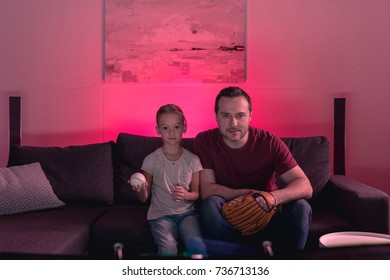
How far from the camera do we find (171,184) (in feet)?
6.75

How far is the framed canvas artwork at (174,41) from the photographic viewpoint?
3014mm

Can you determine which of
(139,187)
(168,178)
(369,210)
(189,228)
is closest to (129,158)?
(168,178)

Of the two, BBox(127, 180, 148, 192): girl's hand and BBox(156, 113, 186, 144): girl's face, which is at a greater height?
BBox(156, 113, 186, 144): girl's face

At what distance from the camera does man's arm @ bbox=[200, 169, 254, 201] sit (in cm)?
196

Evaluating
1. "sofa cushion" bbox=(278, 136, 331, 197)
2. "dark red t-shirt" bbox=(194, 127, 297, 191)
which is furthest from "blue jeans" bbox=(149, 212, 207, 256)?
"sofa cushion" bbox=(278, 136, 331, 197)

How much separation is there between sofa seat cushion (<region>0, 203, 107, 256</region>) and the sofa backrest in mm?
258

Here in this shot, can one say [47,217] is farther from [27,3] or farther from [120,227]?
[27,3]

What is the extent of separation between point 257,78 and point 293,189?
1.33m

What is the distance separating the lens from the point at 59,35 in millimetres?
3090

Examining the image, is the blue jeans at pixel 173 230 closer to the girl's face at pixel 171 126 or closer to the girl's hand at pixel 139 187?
the girl's hand at pixel 139 187

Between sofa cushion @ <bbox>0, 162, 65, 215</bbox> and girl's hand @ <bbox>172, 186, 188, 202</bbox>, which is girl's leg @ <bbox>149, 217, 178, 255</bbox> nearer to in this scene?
girl's hand @ <bbox>172, 186, 188, 202</bbox>

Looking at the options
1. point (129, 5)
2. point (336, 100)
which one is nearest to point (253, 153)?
point (336, 100)

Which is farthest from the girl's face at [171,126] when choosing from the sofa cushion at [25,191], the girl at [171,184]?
the sofa cushion at [25,191]

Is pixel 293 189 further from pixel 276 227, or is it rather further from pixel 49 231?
pixel 49 231
